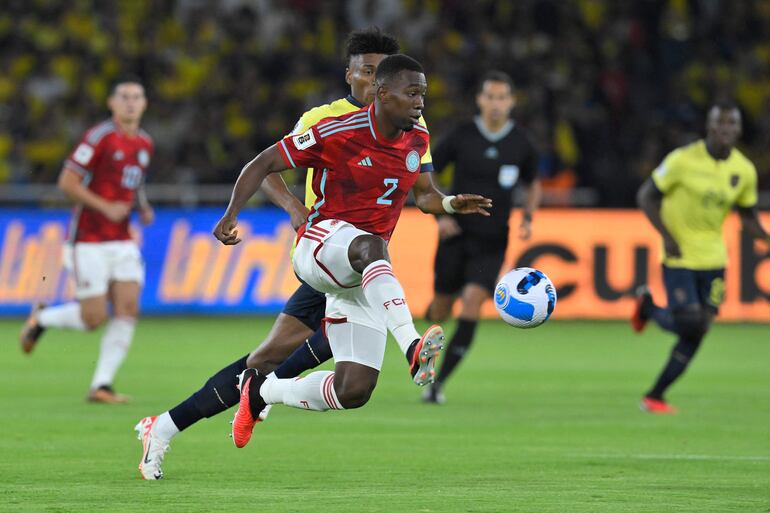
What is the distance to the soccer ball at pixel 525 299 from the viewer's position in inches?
271

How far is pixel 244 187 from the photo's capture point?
261 inches

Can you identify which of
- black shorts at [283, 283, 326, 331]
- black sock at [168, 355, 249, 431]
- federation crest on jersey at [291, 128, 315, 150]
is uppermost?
federation crest on jersey at [291, 128, 315, 150]

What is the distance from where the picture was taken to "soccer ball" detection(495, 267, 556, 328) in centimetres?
689

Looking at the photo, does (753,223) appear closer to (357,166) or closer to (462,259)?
(462,259)

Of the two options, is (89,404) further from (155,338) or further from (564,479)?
(155,338)

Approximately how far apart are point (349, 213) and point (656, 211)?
4.65 m

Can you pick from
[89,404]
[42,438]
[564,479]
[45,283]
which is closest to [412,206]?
[45,283]

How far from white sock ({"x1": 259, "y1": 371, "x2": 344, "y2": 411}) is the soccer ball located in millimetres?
895

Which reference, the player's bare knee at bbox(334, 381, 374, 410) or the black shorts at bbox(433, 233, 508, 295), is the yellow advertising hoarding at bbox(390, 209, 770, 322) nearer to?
the black shorts at bbox(433, 233, 508, 295)

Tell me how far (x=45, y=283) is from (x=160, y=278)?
1.47m

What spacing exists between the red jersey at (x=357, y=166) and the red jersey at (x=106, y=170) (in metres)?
4.50

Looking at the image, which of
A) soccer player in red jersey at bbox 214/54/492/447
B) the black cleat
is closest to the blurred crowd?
the black cleat

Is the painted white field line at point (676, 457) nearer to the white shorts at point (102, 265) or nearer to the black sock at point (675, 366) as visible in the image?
the black sock at point (675, 366)

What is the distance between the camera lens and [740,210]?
447 inches
